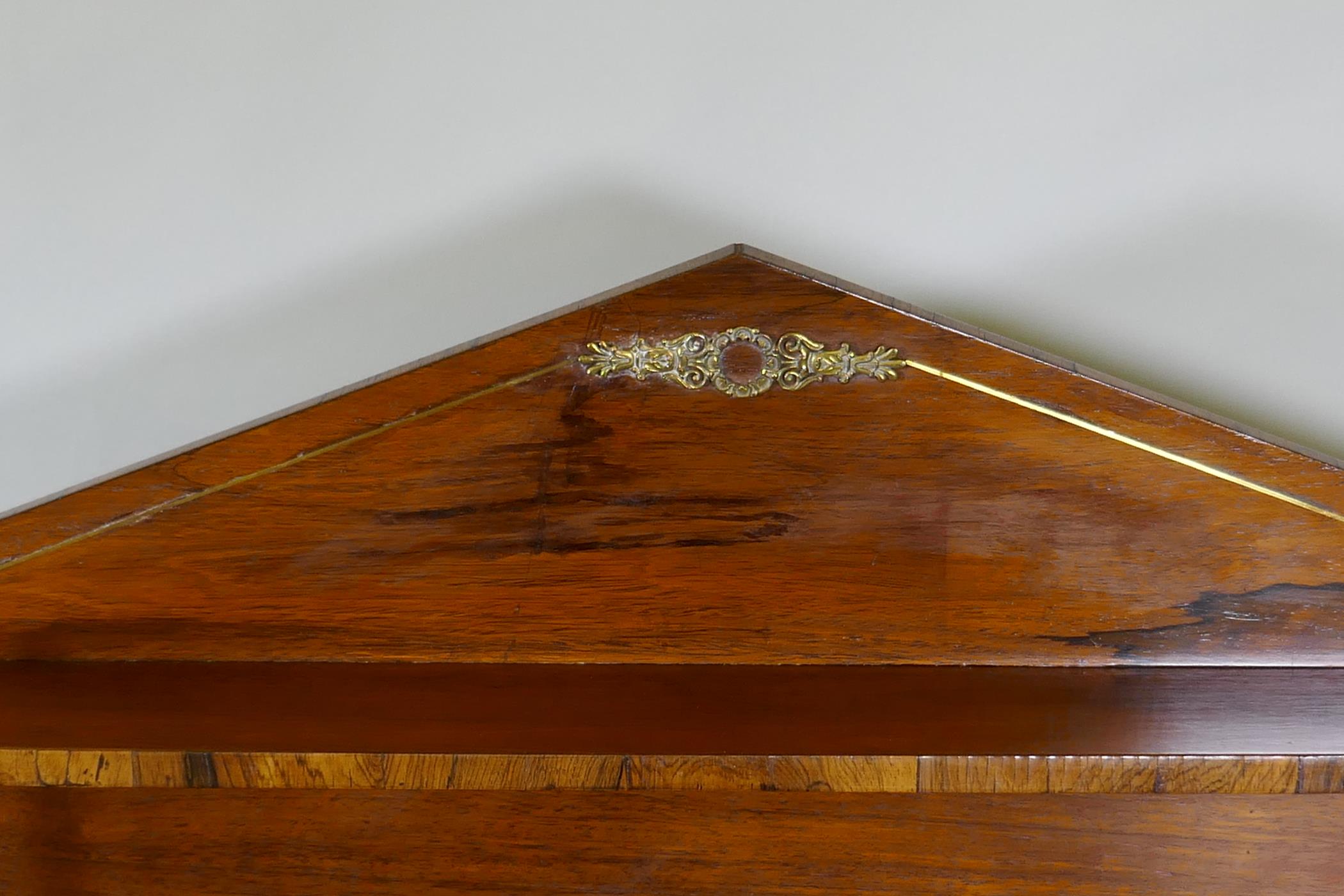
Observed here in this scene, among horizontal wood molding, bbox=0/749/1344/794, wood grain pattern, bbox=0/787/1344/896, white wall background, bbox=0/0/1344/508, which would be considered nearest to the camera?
horizontal wood molding, bbox=0/749/1344/794

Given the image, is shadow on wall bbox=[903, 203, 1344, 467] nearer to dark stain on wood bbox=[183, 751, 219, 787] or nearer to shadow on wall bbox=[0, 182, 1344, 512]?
shadow on wall bbox=[0, 182, 1344, 512]

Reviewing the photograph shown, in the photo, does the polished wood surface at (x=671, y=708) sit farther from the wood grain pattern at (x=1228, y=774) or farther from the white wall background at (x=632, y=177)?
the white wall background at (x=632, y=177)

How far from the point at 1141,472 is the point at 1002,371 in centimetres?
12

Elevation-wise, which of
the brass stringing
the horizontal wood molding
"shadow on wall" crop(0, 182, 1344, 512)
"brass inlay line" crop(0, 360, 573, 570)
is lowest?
the horizontal wood molding

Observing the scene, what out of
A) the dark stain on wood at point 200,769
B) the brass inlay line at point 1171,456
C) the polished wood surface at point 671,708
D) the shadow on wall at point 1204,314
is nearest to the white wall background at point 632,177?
the shadow on wall at point 1204,314

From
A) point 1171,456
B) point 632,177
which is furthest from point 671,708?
point 632,177

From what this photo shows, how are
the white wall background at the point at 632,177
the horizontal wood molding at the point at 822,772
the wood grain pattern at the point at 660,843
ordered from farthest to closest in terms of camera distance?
the white wall background at the point at 632,177 < the wood grain pattern at the point at 660,843 < the horizontal wood molding at the point at 822,772

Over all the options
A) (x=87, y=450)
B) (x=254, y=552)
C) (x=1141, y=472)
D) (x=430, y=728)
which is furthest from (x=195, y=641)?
(x=1141, y=472)

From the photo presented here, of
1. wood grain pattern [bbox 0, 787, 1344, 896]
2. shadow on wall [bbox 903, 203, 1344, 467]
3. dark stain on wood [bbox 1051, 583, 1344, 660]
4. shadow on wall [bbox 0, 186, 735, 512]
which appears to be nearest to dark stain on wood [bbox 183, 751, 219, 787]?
wood grain pattern [bbox 0, 787, 1344, 896]

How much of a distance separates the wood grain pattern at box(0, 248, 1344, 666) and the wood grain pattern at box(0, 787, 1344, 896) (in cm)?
10

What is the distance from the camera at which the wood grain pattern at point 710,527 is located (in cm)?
75

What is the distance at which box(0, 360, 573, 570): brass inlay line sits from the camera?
30.3 inches

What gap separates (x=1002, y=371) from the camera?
0.75m

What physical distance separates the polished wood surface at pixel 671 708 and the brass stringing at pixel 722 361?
21 centimetres
